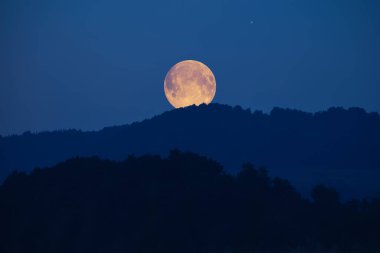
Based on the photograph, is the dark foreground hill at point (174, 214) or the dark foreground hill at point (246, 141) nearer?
the dark foreground hill at point (174, 214)

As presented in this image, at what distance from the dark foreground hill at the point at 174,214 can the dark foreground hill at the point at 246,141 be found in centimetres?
4476

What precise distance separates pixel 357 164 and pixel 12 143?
5152 centimetres

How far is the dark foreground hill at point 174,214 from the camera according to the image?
2220 cm

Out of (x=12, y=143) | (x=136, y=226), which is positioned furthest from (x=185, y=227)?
(x=12, y=143)

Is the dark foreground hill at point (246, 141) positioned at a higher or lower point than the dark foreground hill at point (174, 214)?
higher

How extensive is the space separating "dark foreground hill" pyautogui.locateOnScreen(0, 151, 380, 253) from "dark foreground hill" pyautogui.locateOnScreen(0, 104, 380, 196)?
44756 millimetres

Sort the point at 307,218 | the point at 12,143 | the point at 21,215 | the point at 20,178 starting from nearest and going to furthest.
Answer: the point at 307,218 < the point at 21,215 < the point at 20,178 < the point at 12,143

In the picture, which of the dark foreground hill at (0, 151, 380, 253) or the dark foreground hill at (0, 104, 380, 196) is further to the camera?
the dark foreground hill at (0, 104, 380, 196)

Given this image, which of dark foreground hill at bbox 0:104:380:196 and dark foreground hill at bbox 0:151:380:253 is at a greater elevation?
dark foreground hill at bbox 0:104:380:196

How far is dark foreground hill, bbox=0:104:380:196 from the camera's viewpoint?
266 ft

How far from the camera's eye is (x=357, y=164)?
79.6 metres

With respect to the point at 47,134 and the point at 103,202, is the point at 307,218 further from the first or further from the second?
the point at 47,134

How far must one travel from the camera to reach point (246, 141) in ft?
290

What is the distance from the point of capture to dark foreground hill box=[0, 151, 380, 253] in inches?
874
